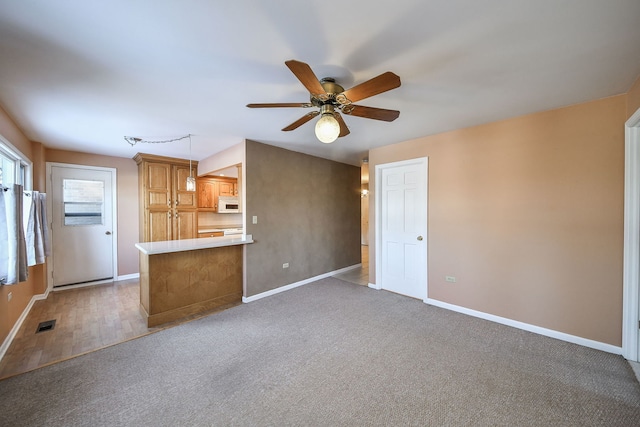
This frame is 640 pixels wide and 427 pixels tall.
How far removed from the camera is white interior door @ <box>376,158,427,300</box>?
143 inches

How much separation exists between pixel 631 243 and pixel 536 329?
120cm

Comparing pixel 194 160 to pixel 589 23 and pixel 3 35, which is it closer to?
pixel 3 35

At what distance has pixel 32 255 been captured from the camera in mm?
2928

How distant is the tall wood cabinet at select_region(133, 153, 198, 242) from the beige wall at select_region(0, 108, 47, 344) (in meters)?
1.29

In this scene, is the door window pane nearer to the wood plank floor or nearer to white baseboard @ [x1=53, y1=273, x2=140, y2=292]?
white baseboard @ [x1=53, y1=273, x2=140, y2=292]

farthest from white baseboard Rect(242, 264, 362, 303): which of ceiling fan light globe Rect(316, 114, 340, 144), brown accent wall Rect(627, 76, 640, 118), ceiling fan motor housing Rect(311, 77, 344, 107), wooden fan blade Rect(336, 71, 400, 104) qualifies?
brown accent wall Rect(627, 76, 640, 118)

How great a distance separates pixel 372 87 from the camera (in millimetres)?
1601

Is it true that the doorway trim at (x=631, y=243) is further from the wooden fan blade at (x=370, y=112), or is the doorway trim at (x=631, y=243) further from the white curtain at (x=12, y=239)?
the white curtain at (x=12, y=239)

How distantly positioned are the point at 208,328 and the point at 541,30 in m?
3.86

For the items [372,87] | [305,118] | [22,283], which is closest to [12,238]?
[22,283]

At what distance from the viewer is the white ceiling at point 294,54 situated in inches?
51.1

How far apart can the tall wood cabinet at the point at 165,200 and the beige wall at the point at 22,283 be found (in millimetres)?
1287

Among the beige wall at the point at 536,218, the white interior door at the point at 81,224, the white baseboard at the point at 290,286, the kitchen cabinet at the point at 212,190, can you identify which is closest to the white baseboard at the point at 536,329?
the beige wall at the point at 536,218

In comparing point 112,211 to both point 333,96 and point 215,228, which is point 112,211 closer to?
point 215,228
